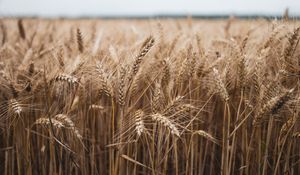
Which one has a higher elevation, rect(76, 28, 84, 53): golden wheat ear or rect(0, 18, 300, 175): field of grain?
rect(76, 28, 84, 53): golden wheat ear

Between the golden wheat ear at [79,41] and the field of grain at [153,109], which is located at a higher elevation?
the golden wheat ear at [79,41]

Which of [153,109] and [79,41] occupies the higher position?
[79,41]

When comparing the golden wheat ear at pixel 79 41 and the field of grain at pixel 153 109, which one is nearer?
the field of grain at pixel 153 109

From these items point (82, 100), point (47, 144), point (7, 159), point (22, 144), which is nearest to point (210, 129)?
point (82, 100)

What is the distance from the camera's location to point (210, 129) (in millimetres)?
2094

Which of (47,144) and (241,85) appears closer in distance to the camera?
(241,85)

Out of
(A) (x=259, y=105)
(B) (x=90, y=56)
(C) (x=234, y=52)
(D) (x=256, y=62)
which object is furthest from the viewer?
(B) (x=90, y=56)

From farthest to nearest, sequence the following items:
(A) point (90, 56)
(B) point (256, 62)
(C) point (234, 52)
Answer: (A) point (90, 56)
(C) point (234, 52)
(B) point (256, 62)

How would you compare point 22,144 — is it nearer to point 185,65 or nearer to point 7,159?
point 7,159

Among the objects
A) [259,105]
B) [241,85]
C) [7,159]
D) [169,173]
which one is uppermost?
[241,85]

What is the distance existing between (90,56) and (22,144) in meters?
0.72

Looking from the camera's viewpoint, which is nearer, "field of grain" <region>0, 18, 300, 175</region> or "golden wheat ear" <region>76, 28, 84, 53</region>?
"field of grain" <region>0, 18, 300, 175</region>

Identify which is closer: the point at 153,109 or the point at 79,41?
→ the point at 153,109

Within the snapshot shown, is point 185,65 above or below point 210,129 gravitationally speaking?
above
